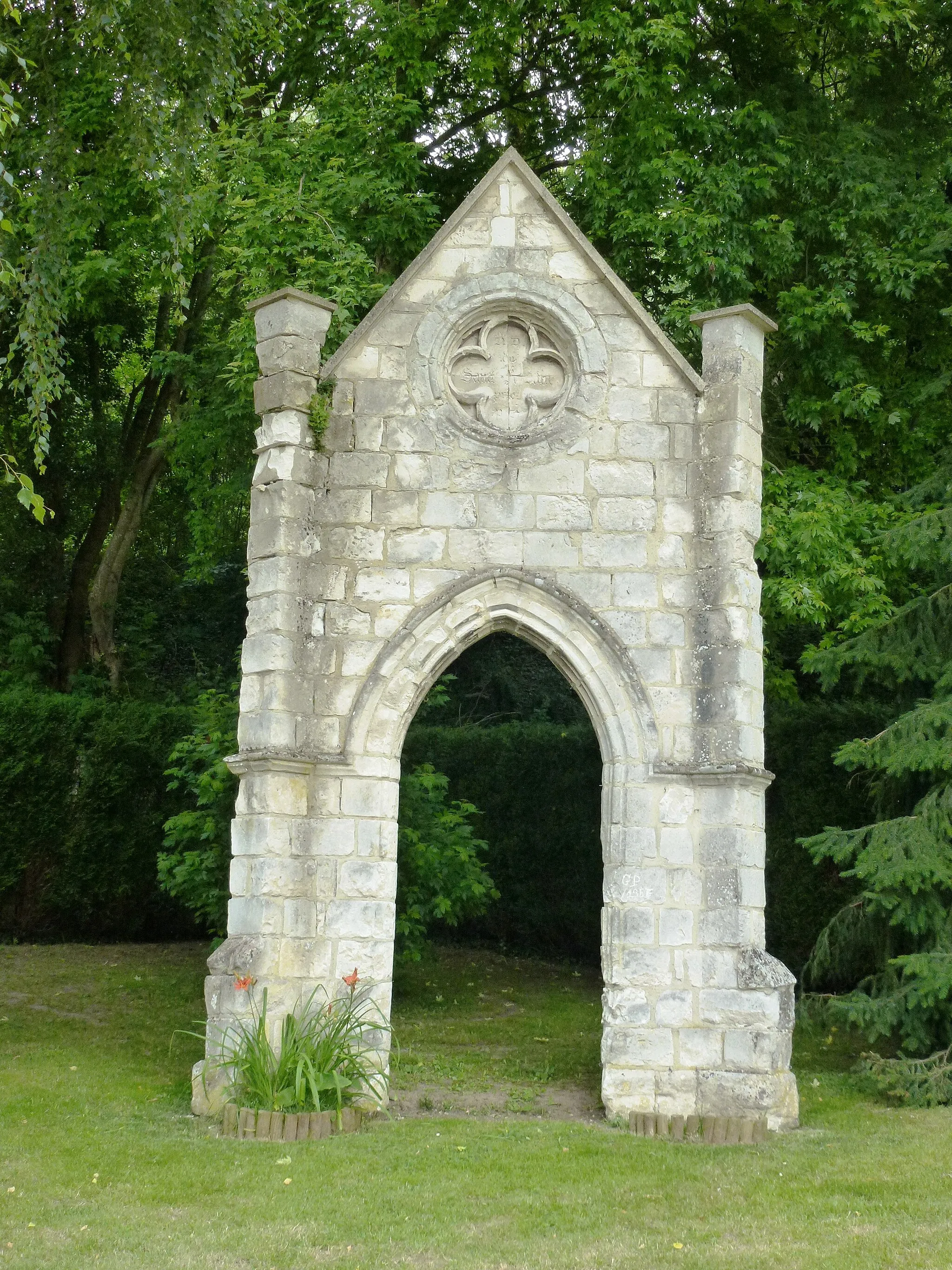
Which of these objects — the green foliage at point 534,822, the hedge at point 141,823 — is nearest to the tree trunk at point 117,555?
the hedge at point 141,823

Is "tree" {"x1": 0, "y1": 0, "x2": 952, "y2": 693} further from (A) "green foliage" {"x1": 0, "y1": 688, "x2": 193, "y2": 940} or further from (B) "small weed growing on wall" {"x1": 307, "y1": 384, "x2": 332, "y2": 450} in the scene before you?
(A) "green foliage" {"x1": 0, "y1": 688, "x2": 193, "y2": 940}

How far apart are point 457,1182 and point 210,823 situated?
4880 mm

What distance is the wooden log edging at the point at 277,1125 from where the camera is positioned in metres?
6.52

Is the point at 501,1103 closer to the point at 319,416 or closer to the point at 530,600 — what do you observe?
the point at 530,600

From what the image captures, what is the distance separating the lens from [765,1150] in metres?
6.54

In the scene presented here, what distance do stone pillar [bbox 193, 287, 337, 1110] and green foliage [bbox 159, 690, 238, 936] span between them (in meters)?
3.10

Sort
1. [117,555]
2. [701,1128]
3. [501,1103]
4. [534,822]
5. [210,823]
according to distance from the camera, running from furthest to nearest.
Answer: [117,555]
[534,822]
[210,823]
[501,1103]
[701,1128]

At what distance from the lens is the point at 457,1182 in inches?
233

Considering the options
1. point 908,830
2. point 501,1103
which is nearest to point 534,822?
point 908,830

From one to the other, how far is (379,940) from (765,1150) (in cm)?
219

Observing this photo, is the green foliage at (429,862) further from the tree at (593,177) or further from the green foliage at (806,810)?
the tree at (593,177)

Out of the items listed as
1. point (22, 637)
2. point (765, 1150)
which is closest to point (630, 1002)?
point (765, 1150)

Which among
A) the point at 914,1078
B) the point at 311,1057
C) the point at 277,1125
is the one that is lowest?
the point at 277,1125

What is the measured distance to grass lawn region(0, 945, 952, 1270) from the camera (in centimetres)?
507
